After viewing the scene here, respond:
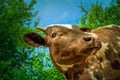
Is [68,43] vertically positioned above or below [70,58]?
above

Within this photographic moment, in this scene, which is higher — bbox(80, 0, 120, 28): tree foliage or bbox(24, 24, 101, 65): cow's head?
bbox(80, 0, 120, 28): tree foliage

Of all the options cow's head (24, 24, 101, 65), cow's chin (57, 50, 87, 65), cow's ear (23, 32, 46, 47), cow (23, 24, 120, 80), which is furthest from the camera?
cow's ear (23, 32, 46, 47)

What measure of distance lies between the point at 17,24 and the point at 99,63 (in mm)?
17808

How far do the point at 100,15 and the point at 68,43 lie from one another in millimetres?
21438

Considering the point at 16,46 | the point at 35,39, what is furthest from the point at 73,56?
the point at 16,46

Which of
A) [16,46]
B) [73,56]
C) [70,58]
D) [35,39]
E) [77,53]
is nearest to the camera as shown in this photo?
[77,53]

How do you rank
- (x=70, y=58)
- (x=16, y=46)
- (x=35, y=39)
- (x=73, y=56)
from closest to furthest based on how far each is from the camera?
(x=73, y=56) < (x=70, y=58) < (x=35, y=39) < (x=16, y=46)

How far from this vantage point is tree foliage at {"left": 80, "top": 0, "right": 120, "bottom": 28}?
29.9m

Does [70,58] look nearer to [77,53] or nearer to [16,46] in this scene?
[77,53]

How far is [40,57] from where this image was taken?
109 feet

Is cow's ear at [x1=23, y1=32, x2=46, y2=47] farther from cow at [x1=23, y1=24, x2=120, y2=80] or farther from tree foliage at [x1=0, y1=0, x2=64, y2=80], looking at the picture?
tree foliage at [x1=0, y1=0, x2=64, y2=80]

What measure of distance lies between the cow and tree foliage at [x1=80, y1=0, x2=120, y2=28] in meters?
16.8

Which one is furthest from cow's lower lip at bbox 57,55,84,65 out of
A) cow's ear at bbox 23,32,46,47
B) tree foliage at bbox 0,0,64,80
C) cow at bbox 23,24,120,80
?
tree foliage at bbox 0,0,64,80

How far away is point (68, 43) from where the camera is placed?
422 inches
